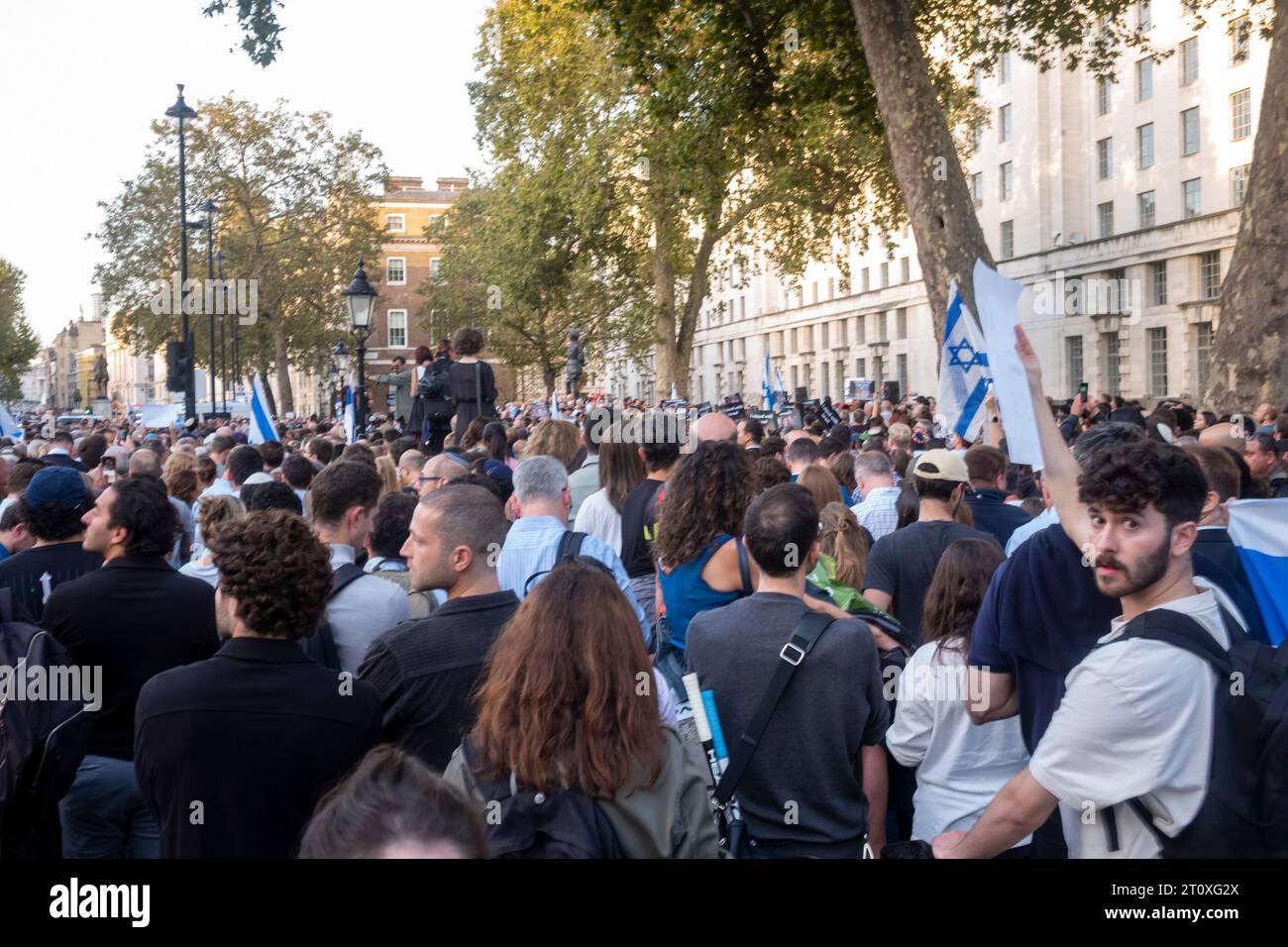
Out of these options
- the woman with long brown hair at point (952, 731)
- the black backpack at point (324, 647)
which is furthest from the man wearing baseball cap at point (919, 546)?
the black backpack at point (324, 647)

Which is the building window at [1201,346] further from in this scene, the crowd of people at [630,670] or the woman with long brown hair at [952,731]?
the woman with long brown hair at [952,731]

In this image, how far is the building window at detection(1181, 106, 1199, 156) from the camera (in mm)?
45750

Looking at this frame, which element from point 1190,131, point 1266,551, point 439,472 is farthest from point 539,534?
point 1190,131

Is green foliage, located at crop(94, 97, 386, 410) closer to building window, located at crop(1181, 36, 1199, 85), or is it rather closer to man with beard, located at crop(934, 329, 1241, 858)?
building window, located at crop(1181, 36, 1199, 85)

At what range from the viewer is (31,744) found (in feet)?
13.0

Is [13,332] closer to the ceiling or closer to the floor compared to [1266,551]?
closer to the ceiling

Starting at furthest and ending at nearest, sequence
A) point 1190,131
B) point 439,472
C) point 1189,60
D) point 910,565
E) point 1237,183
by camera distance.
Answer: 1. point 1190,131
2. point 1189,60
3. point 1237,183
4. point 439,472
5. point 910,565

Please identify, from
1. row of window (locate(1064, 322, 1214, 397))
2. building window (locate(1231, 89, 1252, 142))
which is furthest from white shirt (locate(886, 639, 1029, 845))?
building window (locate(1231, 89, 1252, 142))

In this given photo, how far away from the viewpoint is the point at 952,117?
3947 cm

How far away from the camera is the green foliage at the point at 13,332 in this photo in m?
71.7

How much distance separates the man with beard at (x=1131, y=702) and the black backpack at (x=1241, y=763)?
22 millimetres

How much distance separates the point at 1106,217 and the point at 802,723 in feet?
172

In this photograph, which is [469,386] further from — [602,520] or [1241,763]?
[1241,763]
